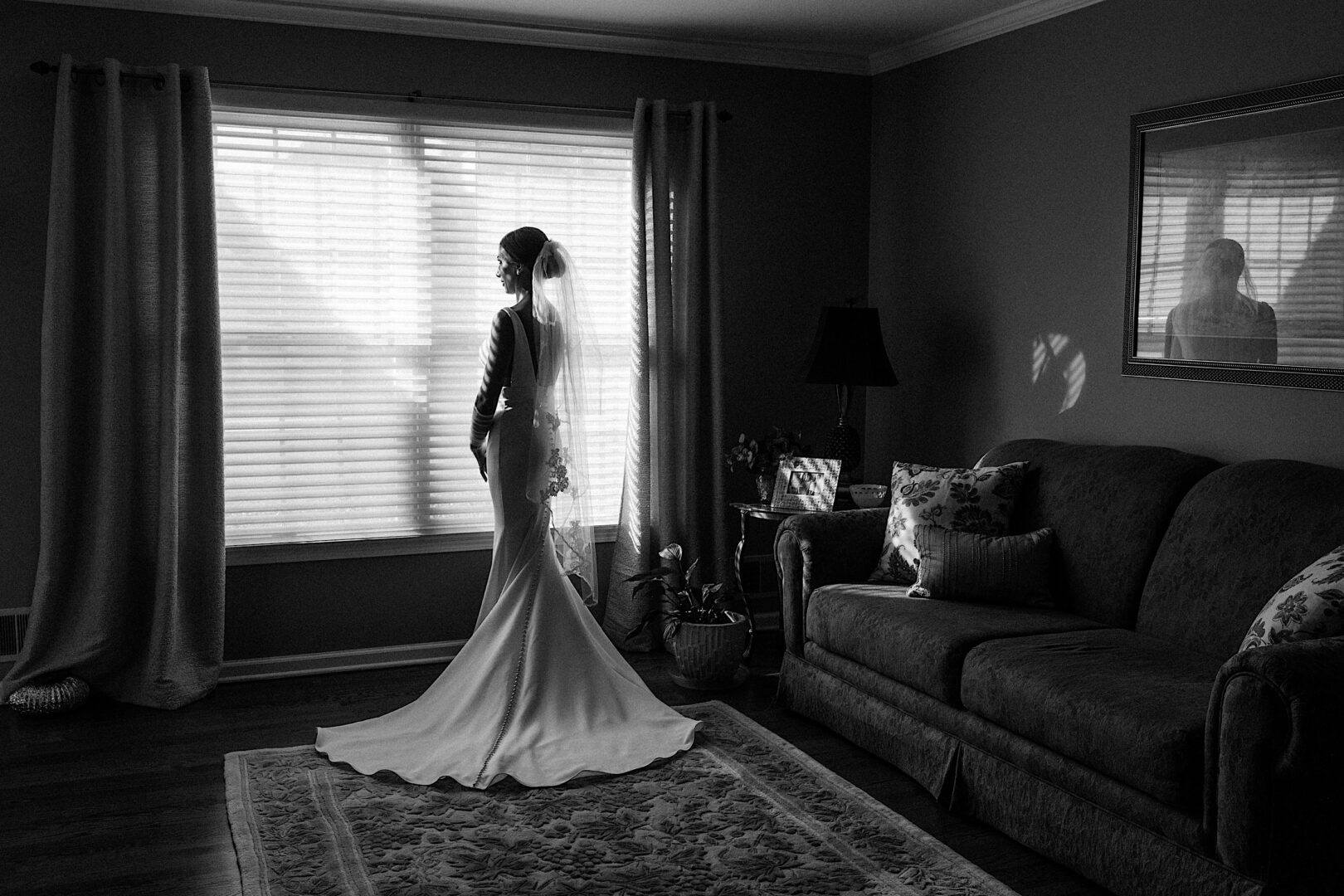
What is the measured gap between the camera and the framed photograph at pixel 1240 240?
344cm

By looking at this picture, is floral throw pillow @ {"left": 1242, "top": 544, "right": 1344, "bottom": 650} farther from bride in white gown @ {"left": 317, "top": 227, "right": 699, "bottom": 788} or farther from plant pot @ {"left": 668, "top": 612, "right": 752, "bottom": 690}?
plant pot @ {"left": 668, "top": 612, "right": 752, "bottom": 690}

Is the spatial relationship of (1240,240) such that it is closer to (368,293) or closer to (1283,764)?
(1283,764)

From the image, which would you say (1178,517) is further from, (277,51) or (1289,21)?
(277,51)

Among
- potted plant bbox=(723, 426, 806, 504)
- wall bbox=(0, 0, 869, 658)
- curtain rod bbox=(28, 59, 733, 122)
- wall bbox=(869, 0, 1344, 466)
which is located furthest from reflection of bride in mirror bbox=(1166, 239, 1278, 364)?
curtain rod bbox=(28, 59, 733, 122)

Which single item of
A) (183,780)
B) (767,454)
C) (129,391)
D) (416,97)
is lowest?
(183,780)

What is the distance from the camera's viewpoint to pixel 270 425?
473 cm

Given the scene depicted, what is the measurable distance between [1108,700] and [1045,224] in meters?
2.30

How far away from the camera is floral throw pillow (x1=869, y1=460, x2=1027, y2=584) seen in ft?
13.3

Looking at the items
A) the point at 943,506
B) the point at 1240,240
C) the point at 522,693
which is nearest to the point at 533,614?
the point at 522,693

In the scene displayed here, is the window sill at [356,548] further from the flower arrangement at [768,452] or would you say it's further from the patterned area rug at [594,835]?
the patterned area rug at [594,835]

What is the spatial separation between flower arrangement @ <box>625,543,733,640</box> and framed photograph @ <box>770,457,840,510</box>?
0.45 m

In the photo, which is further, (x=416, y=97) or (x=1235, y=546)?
(x=416, y=97)

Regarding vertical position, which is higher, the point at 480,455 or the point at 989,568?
the point at 480,455

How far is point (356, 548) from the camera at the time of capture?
4.88 meters
